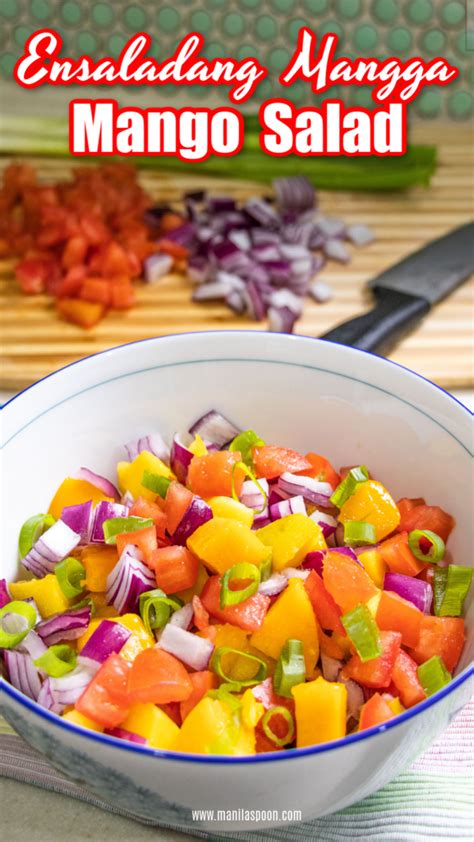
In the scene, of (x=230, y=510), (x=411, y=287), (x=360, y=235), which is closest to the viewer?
(x=230, y=510)

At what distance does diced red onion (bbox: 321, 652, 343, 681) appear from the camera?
4.17 feet

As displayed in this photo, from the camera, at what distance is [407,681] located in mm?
1228

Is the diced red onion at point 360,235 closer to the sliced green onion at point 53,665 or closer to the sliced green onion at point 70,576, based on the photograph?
the sliced green onion at point 70,576

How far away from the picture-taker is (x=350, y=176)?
3.09 m

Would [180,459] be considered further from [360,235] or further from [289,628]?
[360,235]

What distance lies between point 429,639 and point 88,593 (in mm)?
489

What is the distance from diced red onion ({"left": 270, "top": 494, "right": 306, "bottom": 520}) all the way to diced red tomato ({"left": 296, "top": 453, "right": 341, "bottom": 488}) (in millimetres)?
99

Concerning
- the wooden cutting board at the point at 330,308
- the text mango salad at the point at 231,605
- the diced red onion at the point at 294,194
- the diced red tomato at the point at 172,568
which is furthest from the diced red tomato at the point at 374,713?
the diced red onion at the point at 294,194

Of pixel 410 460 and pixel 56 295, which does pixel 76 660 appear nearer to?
pixel 410 460

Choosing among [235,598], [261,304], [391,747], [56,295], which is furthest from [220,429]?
[56,295]

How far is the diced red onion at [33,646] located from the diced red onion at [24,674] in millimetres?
14

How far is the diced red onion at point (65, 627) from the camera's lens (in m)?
1.30

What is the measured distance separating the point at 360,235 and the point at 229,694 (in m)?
1.91

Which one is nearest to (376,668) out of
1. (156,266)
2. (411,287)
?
(411,287)
